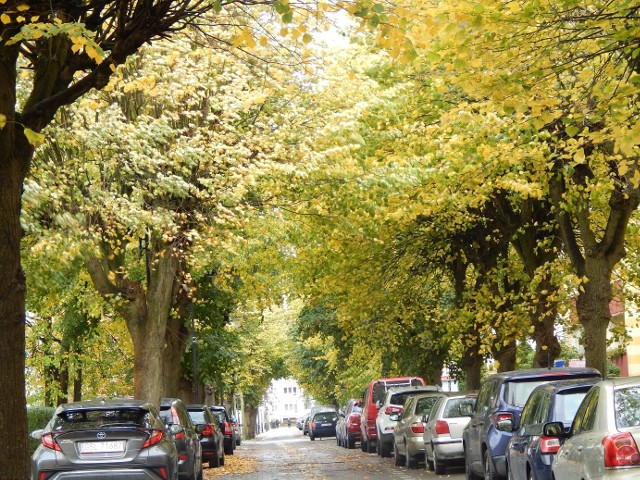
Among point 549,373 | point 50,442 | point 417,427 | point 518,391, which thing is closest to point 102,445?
point 50,442

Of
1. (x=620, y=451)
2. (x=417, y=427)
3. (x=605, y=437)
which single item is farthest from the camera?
(x=417, y=427)

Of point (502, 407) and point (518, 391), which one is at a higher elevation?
point (518, 391)

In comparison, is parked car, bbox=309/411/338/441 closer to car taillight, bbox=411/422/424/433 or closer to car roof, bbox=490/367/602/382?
car taillight, bbox=411/422/424/433

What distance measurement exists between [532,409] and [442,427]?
7.89 meters

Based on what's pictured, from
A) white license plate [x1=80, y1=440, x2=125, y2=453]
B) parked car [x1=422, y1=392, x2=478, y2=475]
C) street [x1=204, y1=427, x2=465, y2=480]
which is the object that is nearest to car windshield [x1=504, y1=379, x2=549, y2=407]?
street [x1=204, y1=427, x2=465, y2=480]

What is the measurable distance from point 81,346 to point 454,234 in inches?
618

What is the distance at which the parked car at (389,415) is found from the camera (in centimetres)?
3064

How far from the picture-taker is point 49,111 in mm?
10805

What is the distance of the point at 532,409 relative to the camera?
1366cm

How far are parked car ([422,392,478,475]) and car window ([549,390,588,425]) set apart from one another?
8.26 m

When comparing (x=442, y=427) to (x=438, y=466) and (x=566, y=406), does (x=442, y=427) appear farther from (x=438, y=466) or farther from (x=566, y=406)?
→ (x=566, y=406)

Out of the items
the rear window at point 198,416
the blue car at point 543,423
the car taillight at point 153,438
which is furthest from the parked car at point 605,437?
the rear window at point 198,416

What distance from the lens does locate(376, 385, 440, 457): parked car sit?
101 feet

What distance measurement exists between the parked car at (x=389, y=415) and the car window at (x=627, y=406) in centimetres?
2103
